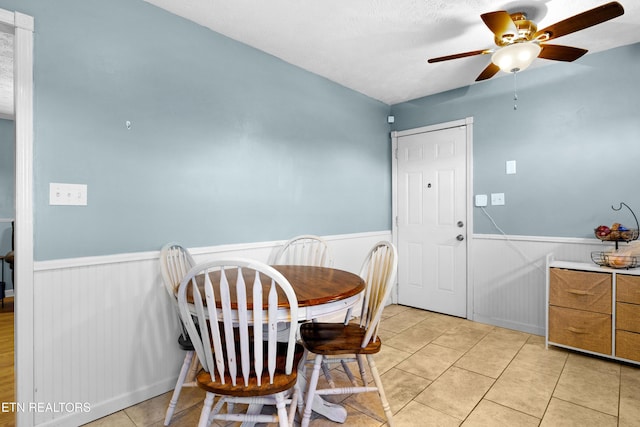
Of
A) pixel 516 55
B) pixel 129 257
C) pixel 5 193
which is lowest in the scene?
pixel 129 257

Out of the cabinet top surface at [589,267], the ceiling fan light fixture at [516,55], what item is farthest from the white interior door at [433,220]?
the ceiling fan light fixture at [516,55]

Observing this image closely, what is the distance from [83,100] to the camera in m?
1.82

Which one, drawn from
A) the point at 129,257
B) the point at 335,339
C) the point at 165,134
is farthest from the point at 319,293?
the point at 165,134

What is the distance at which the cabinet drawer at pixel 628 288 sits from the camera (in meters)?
2.36

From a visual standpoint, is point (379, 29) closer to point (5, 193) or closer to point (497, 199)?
point (497, 199)

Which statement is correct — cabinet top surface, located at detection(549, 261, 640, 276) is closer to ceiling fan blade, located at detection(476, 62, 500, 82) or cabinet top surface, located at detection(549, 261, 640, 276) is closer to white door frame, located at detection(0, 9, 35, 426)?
ceiling fan blade, located at detection(476, 62, 500, 82)

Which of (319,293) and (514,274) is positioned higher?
(319,293)

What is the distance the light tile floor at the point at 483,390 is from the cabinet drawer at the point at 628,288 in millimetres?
506

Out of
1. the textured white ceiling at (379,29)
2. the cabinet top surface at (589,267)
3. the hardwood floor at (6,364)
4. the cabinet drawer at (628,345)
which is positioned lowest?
the hardwood floor at (6,364)

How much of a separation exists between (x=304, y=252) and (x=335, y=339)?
1.24m

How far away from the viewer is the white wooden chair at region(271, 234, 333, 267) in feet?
8.98

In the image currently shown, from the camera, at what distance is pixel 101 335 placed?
1877mm

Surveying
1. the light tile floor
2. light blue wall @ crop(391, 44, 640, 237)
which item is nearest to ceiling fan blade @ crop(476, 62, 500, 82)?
light blue wall @ crop(391, 44, 640, 237)

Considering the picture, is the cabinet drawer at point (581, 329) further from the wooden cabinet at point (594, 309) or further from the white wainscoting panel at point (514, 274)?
the white wainscoting panel at point (514, 274)
